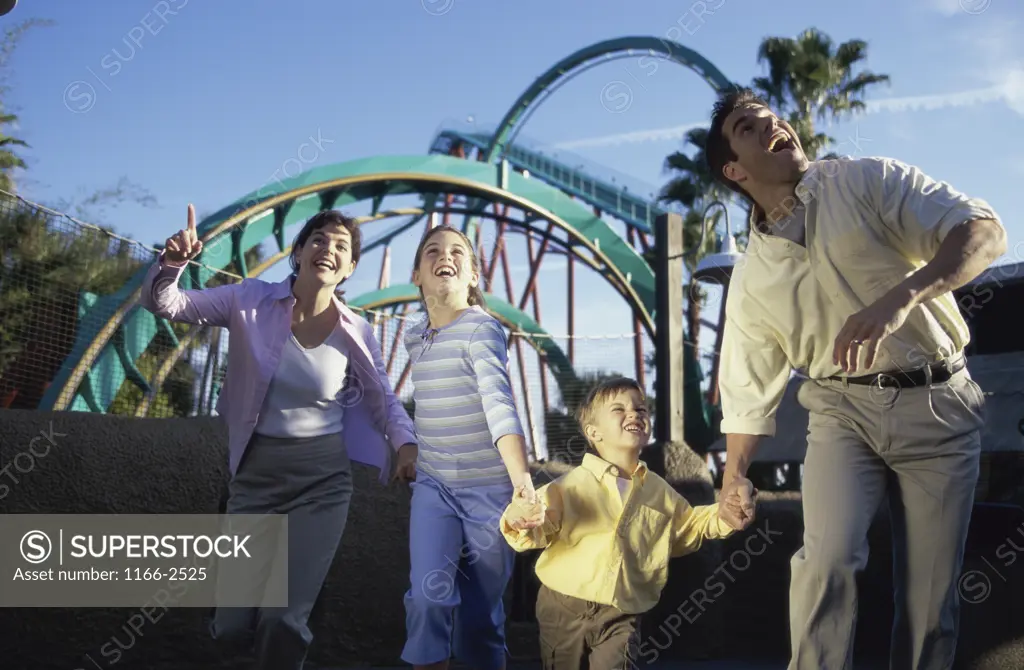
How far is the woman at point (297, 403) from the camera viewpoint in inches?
118

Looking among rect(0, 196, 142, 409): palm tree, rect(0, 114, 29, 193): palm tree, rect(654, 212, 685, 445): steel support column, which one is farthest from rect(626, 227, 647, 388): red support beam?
rect(0, 114, 29, 193): palm tree

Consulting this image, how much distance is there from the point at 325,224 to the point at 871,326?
5.90ft

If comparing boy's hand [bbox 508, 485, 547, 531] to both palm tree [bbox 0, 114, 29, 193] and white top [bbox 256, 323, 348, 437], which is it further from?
palm tree [bbox 0, 114, 29, 193]

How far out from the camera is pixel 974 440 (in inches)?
98.3

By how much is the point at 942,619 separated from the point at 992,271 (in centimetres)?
667

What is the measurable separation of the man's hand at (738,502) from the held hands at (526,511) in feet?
1.65

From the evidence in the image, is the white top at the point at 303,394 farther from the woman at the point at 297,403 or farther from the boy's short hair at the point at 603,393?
the boy's short hair at the point at 603,393

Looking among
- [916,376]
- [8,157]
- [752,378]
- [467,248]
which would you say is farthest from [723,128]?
[8,157]

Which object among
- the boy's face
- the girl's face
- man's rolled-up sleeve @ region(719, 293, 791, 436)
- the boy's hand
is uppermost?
the girl's face

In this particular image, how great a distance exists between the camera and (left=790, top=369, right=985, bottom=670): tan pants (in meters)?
2.45

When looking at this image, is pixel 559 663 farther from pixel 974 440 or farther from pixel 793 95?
A: pixel 793 95

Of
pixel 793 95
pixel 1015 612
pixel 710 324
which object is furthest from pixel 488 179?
pixel 1015 612

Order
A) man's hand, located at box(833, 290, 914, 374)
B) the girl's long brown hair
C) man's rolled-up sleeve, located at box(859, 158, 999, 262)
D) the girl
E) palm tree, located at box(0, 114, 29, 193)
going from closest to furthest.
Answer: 1. man's hand, located at box(833, 290, 914, 374)
2. man's rolled-up sleeve, located at box(859, 158, 999, 262)
3. the girl
4. the girl's long brown hair
5. palm tree, located at box(0, 114, 29, 193)

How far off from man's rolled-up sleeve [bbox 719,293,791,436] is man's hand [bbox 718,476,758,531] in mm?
144
